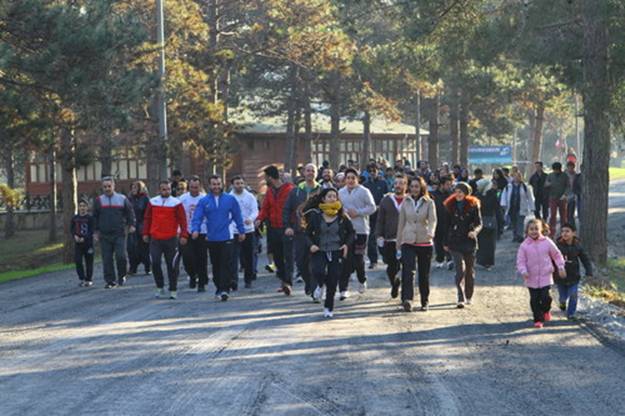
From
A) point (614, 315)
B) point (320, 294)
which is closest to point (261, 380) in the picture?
point (320, 294)

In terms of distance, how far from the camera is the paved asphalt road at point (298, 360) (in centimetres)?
811

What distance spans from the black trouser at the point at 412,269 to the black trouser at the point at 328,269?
94 centimetres

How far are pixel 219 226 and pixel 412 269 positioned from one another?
309 centimetres

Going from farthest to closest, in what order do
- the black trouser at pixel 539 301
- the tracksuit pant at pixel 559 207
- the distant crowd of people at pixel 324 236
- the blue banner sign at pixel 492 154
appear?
the blue banner sign at pixel 492 154 → the tracksuit pant at pixel 559 207 → the distant crowd of people at pixel 324 236 → the black trouser at pixel 539 301

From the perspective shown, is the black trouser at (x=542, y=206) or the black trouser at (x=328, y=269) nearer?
the black trouser at (x=328, y=269)

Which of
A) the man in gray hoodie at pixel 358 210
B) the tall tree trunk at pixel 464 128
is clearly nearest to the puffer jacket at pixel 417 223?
the man in gray hoodie at pixel 358 210

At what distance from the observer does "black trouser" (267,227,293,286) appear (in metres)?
15.5

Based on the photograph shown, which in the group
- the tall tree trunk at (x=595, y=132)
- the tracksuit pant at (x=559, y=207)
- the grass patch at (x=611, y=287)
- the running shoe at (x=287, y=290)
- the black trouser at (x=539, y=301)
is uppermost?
the tall tree trunk at (x=595, y=132)

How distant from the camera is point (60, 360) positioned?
10.1 metres

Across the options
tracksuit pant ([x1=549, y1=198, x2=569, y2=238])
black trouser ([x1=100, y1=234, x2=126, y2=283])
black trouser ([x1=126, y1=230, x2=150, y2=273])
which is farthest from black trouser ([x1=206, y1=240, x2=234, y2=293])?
tracksuit pant ([x1=549, y1=198, x2=569, y2=238])

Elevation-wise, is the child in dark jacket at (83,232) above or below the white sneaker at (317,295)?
above

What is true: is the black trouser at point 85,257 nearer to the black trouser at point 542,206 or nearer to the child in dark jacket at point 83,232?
the child in dark jacket at point 83,232

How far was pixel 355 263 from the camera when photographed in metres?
15.0

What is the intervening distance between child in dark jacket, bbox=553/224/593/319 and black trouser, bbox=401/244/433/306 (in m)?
1.81
